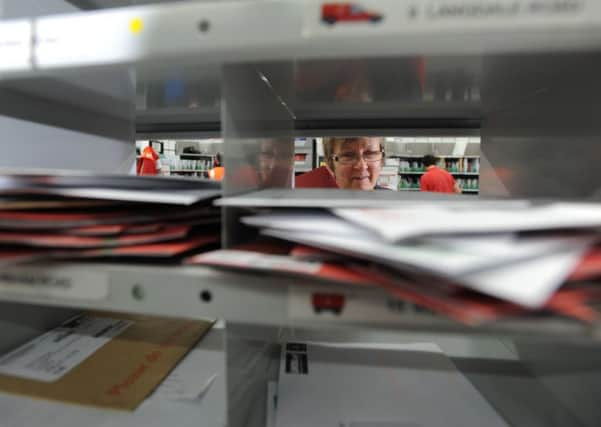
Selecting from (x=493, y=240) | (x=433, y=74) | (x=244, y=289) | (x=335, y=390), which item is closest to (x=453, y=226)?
(x=493, y=240)

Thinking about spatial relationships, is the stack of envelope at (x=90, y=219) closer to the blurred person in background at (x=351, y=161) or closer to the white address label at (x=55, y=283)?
the white address label at (x=55, y=283)

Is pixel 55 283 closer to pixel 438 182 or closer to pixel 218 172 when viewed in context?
pixel 218 172

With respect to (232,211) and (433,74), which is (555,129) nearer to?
(433,74)

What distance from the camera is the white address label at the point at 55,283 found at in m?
0.35

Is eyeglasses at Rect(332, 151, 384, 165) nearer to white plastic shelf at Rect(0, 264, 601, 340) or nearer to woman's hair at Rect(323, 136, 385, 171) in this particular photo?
woman's hair at Rect(323, 136, 385, 171)

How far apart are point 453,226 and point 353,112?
0.59 metres

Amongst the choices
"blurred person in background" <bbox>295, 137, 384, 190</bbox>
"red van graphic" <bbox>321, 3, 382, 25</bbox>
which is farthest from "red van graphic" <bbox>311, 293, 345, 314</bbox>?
"blurred person in background" <bbox>295, 137, 384, 190</bbox>

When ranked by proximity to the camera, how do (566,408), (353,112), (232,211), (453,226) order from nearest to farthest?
1. (453,226)
2. (232,211)
3. (566,408)
4. (353,112)

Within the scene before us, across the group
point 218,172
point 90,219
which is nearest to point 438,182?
point 218,172

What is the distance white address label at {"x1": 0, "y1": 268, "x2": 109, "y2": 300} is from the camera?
0.35 meters

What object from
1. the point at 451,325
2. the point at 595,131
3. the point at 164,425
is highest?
the point at 595,131

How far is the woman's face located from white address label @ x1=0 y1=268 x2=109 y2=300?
1.39 metres

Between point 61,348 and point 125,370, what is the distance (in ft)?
0.58

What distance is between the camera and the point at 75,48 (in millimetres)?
355
